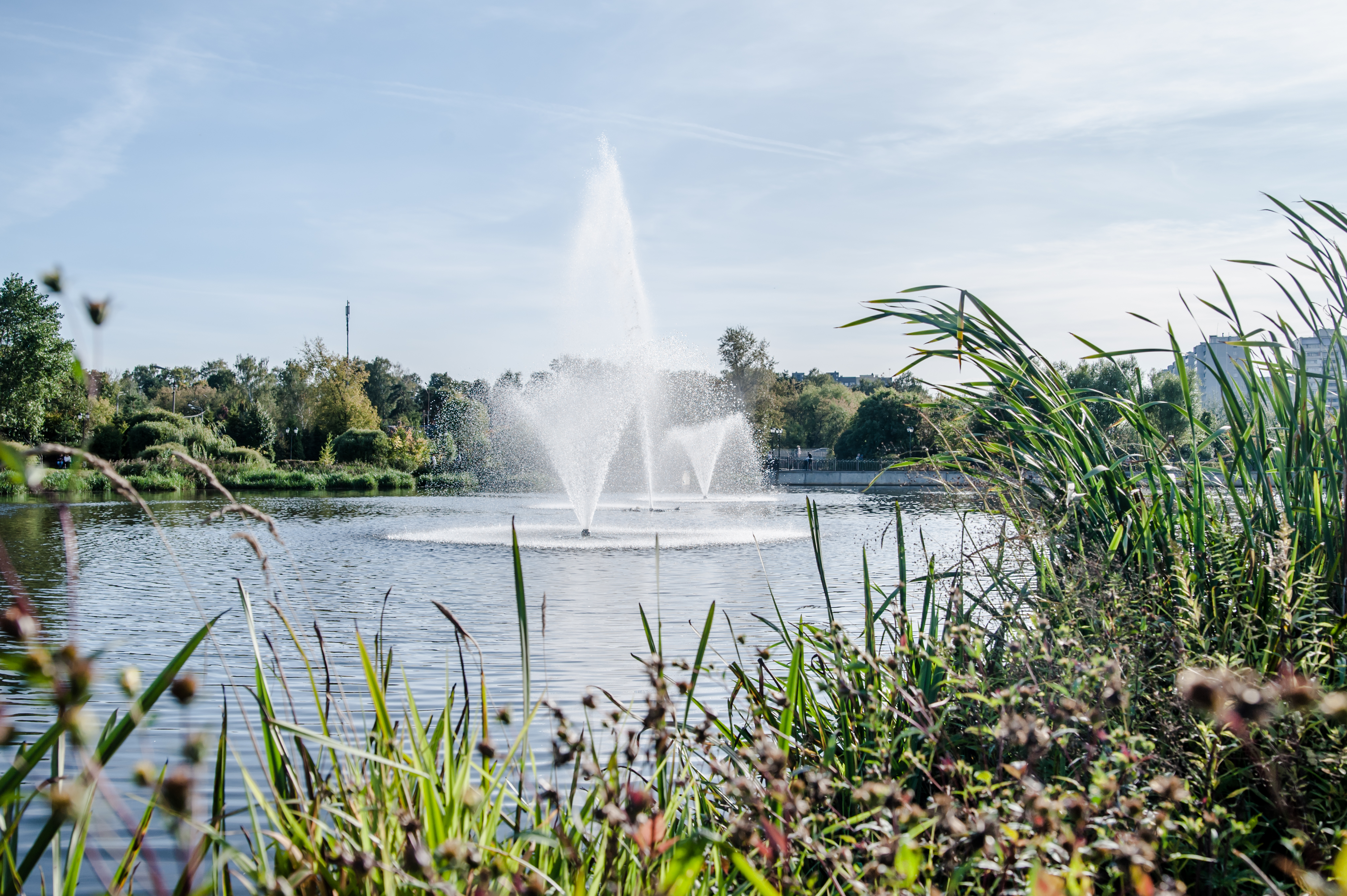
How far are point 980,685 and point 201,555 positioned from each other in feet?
49.0

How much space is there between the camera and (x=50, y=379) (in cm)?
4672

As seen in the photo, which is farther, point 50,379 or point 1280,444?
point 50,379

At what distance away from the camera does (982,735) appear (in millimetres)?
2426

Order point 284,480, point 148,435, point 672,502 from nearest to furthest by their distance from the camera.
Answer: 1. point 672,502
2. point 284,480
3. point 148,435

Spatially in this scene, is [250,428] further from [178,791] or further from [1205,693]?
[1205,693]

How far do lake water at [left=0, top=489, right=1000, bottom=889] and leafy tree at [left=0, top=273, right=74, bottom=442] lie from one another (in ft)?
83.0

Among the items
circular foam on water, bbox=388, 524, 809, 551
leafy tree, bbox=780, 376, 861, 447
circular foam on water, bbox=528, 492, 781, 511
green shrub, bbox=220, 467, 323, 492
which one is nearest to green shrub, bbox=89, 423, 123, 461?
green shrub, bbox=220, 467, 323, 492

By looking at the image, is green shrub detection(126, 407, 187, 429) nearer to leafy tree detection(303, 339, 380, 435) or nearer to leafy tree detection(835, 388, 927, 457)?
leafy tree detection(303, 339, 380, 435)

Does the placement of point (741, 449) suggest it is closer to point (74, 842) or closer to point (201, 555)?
point (201, 555)

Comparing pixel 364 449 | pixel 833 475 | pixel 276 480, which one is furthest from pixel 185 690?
pixel 833 475

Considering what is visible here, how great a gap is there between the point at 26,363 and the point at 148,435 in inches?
241

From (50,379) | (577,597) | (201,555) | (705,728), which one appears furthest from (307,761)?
(50,379)

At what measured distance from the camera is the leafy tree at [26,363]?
144ft

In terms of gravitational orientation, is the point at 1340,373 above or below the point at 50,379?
below
